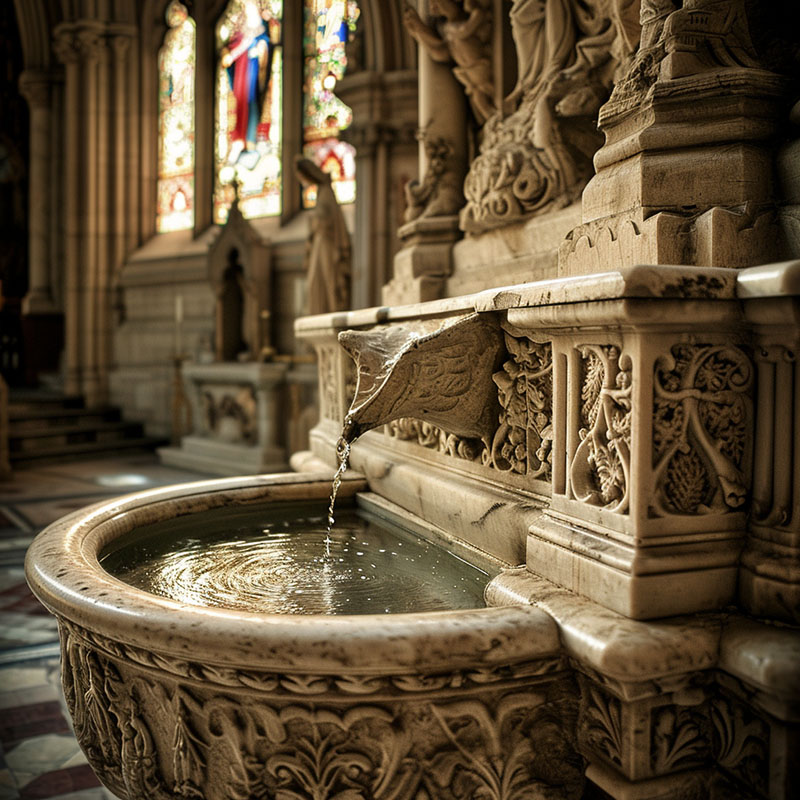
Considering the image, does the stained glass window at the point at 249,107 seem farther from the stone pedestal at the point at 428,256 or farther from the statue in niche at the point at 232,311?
the stone pedestal at the point at 428,256

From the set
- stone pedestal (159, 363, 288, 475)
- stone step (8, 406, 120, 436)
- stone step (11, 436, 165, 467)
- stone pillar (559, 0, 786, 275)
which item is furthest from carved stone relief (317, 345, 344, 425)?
stone step (8, 406, 120, 436)

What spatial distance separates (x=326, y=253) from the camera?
8242 mm

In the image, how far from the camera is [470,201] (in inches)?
135

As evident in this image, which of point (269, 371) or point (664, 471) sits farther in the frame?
point (269, 371)

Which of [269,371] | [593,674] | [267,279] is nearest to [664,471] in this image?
[593,674]

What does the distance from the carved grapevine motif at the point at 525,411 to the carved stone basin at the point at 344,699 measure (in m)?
0.47

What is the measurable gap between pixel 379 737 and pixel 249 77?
435 inches

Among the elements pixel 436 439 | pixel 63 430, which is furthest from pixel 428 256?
pixel 63 430

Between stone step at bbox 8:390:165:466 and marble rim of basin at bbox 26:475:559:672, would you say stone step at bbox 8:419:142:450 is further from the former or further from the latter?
marble rim of basin at bbox 26:475:559:672

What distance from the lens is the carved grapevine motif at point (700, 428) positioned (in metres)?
1.43

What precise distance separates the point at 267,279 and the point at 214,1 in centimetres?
442

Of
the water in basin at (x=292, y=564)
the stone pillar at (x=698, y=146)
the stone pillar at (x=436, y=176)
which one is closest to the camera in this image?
the stone pillar at (x=698, y=146)

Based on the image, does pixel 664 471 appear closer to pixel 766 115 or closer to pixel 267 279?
pixel 766 115

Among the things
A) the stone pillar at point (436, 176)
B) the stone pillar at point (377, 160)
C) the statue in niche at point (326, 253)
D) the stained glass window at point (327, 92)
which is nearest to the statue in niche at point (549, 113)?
the stone pillar at point (436, 176)
